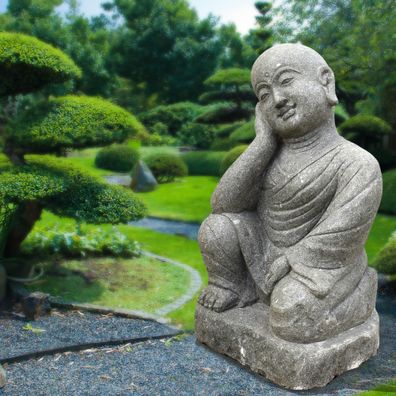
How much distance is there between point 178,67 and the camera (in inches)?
1047

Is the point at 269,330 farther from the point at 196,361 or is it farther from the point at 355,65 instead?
the point at 355,65

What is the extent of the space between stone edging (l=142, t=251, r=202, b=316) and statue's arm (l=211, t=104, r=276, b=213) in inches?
76.5

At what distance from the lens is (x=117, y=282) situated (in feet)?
21.7

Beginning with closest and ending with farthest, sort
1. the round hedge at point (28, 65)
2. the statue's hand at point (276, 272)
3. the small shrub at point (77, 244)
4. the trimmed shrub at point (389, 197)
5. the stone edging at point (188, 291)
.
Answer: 1. the statue's hand at point (276, 272)
2. the round hedge at point (28, 65)
3. the stone edging at point (188, 291)
4. the small shrub at point (77, 244)
5. the trimmed shrub at point (389, 197)

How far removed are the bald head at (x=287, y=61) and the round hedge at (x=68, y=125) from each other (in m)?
Result: 2.42

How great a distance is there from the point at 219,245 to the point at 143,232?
5651 mm

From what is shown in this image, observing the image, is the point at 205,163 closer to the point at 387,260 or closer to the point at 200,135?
the point at 200,135

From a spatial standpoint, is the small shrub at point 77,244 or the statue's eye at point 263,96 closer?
the statue's eye at point 263,96

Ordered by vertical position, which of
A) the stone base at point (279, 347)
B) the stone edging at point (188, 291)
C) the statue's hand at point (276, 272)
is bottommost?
the stone edging at point (188, 291)

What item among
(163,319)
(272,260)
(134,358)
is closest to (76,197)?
(163,319)

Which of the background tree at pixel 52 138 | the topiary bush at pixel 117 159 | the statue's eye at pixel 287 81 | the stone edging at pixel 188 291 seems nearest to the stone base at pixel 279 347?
the stone edging at pixel 188 291

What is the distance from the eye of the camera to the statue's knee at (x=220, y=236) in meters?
4.21

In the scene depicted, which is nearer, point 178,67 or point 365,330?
point 365,330

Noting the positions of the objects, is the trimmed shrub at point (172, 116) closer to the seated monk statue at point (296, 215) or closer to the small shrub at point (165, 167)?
the small shrub at point (165, 167)
